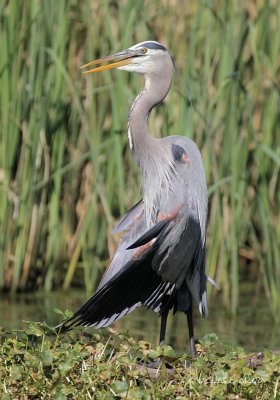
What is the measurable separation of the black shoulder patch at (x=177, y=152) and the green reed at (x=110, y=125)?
961 mm

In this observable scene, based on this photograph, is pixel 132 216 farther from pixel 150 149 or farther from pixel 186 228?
pixel 186 228

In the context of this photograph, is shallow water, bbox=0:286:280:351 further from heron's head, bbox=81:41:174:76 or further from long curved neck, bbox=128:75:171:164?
heron's head, bbox=81:41:174:76

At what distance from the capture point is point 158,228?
4.70 m

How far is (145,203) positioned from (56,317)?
1.46m

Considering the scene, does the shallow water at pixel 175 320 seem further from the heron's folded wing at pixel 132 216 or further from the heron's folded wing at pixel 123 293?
the heron's folded wing at pixel 123 293

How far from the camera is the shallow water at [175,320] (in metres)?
6.20

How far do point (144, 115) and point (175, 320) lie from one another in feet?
6.08

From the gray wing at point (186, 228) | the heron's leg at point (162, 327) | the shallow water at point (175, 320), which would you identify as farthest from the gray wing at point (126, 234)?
the shallow water at point (175, 320)

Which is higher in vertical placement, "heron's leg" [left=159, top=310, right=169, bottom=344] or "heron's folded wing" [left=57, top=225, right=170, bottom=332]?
"heron's folded wing" [left=57, top=225, right=170, bottom=332]

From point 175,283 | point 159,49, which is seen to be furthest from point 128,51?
point 175,283

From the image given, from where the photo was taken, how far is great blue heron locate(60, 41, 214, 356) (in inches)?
186

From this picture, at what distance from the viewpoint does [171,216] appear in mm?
4926

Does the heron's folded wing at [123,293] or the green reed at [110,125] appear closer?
the heron's folded wing at [123,293]

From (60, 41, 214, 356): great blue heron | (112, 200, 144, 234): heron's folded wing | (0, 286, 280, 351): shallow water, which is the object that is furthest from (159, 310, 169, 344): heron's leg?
(0, 286, 280, 351): shallow water
